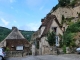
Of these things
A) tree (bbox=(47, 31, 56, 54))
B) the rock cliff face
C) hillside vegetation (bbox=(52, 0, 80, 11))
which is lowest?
tree (bbox=(47, 31, 56, 54))

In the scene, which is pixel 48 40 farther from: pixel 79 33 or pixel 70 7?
pixel 70 7

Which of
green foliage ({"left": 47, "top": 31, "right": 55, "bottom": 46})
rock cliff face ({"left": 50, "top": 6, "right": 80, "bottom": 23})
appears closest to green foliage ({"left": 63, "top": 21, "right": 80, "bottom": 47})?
green foliage ({"left": 47, "top": 31, "right": 55, "bottom": 46})

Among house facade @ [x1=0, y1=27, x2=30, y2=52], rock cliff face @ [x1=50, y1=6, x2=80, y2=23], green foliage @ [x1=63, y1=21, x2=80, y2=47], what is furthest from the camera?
house facade @ [x1=0, y1=27, x2=30, y2=52]

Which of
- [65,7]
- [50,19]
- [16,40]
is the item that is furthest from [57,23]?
[16,40]

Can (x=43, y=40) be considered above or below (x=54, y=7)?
below

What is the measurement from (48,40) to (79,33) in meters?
6.12

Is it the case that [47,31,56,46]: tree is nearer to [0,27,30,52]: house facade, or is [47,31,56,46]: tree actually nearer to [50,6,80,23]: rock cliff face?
[50,6,80,23]: rock cliff face

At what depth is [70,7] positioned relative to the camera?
167 feet

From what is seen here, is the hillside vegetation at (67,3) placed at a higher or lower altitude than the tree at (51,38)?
higher

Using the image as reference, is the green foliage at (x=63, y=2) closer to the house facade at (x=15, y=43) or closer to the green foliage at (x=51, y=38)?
the green foliage at (x=51, y=38)

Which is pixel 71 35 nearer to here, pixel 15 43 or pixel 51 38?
pixel 51 38

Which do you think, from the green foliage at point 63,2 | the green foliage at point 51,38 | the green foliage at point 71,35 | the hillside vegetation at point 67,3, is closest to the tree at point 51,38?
the green foliage at point 51,38

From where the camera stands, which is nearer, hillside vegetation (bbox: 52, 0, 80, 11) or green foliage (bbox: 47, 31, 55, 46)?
green foliage (bbox: 47, 31, 55, 46)

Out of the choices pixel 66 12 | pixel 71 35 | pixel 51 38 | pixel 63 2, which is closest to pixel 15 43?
pixel 66 12
